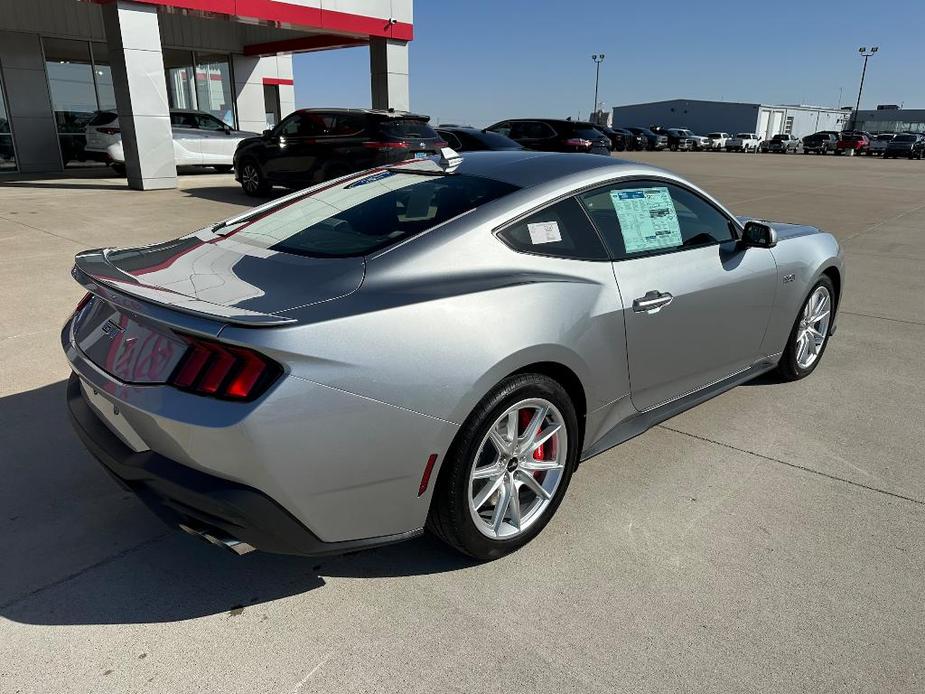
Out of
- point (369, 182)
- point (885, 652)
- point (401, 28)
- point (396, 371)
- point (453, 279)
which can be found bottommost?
point (885, 652)

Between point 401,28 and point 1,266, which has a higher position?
point 401,28

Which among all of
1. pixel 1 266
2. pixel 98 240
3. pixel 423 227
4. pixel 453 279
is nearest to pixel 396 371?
pixel 453 279

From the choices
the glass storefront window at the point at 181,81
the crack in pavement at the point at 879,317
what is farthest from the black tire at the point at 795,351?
the glass storefront window at the point at 181,81

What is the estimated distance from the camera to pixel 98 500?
297cm

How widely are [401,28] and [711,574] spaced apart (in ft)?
58.5

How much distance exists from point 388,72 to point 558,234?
16675 mm

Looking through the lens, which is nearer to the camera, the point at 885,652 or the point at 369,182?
the point at 885,652

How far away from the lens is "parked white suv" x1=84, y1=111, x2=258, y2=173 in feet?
53.4

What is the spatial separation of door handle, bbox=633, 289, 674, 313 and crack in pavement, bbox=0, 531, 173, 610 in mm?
2158

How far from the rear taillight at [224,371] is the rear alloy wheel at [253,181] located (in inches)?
473

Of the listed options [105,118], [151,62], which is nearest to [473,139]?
[151,62]

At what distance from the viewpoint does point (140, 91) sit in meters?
13.7

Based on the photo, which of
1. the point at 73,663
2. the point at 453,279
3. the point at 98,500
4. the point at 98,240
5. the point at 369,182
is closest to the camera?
the point at 73,663

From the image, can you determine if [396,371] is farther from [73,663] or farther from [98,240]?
[98,240]
